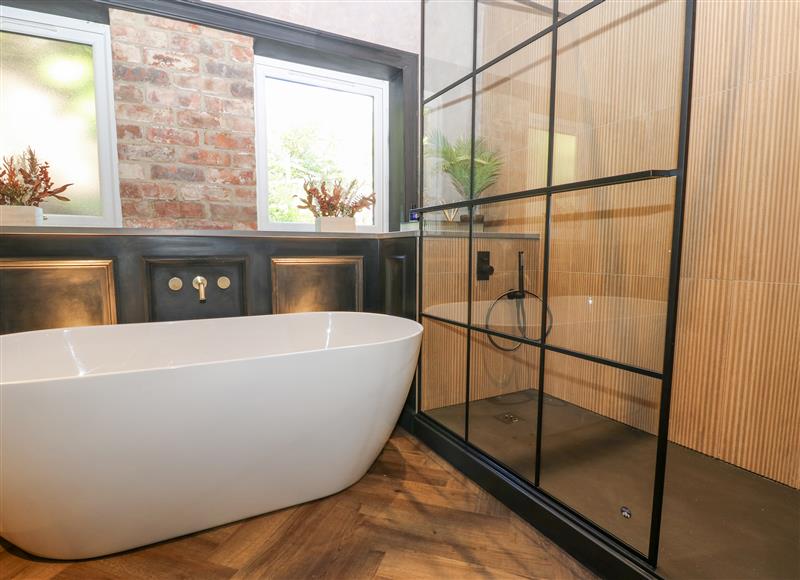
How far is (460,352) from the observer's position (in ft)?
5.94

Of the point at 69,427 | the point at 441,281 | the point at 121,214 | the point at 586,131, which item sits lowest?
the point at 69,427

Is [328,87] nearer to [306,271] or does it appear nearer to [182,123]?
[182,123]

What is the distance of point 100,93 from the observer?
6.19 feet

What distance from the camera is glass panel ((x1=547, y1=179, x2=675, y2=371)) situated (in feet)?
3.33

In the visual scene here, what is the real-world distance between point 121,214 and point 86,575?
1462mm

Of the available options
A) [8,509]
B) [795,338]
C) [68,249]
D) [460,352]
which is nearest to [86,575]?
[8,509]

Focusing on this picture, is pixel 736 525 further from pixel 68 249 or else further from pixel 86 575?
pixel 68 249

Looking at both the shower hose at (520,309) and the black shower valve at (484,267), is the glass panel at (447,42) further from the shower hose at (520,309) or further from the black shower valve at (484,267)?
the shower hose at (520,309)

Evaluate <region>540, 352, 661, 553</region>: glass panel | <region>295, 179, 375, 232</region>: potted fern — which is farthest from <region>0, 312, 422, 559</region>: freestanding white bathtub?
<region>295, 179, 375, 232</region>: potted fern

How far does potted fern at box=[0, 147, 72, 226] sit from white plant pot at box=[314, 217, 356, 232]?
1.07m

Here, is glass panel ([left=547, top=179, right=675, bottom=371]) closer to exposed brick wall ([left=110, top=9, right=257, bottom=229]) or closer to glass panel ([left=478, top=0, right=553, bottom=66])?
glass panel ([left=478, top=0, right=553, bottom=66])

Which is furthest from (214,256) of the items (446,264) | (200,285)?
(446,264)

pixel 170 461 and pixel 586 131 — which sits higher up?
pixel 586 131

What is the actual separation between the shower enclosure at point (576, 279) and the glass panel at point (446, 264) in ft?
0.04
